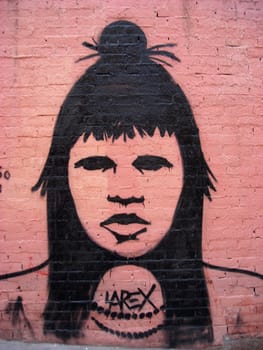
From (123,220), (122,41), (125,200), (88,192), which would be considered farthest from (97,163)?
(122,41)

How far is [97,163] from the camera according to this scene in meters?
3.36

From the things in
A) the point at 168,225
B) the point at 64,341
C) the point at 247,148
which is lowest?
the point at 64,341

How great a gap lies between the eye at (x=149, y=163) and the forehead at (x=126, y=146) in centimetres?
5

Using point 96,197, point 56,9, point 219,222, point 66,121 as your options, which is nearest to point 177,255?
point 219,222

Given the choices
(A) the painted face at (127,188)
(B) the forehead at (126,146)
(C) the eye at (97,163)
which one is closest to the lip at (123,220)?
(A) the painted face at (127,188)

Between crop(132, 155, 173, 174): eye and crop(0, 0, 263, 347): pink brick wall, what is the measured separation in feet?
0.51

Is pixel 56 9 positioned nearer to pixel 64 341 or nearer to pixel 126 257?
pixel 126 257

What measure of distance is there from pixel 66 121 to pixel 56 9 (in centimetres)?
110

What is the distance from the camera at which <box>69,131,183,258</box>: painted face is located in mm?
3334

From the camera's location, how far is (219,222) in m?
3.36

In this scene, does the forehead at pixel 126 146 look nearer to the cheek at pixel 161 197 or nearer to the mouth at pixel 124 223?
the cheek at pixel 161 197

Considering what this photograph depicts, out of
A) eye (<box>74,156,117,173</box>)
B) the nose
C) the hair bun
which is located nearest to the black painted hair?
the hair bun

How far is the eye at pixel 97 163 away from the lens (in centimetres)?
336

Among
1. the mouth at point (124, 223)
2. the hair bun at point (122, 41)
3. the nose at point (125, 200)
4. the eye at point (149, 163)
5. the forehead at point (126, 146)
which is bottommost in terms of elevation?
the mouth at point (124, 223)
